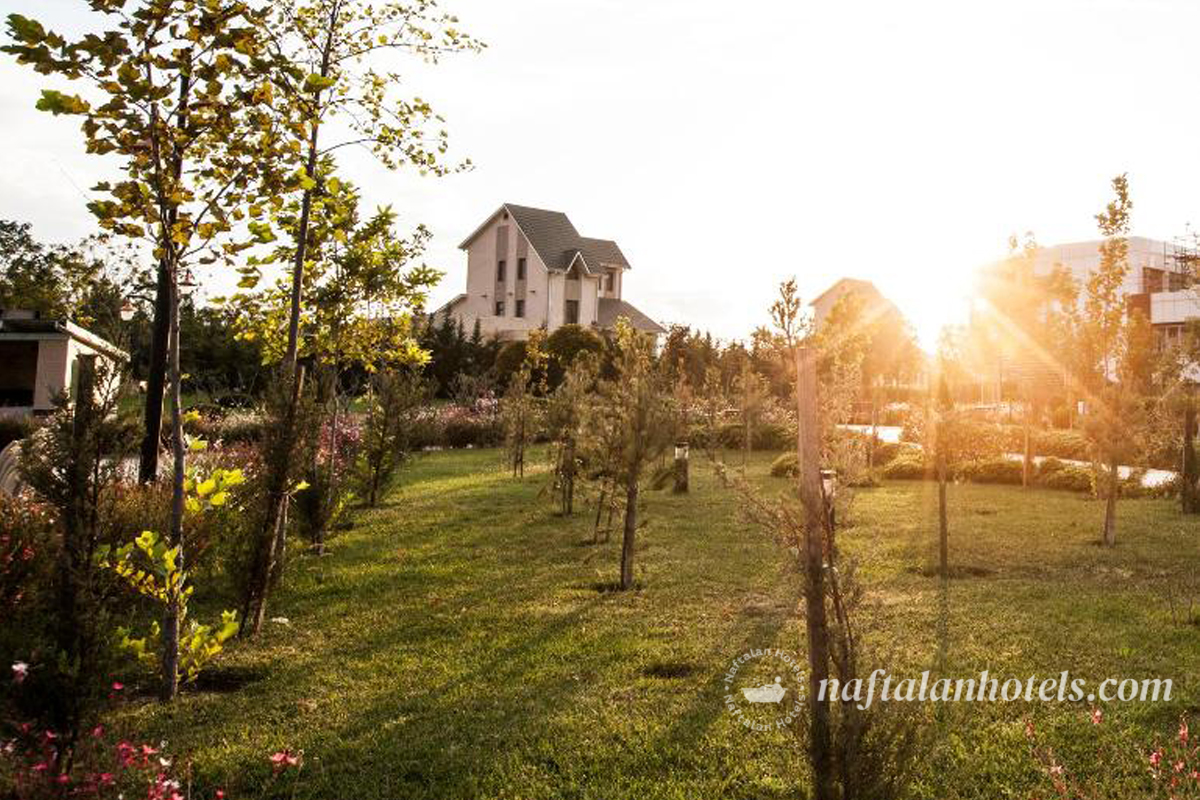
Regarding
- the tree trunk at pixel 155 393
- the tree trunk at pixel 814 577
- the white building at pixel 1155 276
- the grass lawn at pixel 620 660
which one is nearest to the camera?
the tree trunk at pixel 814 577

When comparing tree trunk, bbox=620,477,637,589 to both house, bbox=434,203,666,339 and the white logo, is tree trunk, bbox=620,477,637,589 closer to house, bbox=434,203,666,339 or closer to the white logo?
the white logo

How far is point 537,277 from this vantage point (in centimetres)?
4797

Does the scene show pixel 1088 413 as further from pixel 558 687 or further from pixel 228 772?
pixel 228 772

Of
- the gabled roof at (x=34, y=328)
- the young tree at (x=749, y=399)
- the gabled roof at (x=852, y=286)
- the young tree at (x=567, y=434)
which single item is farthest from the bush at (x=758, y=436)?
the gabled roof at (x=852, y=286)

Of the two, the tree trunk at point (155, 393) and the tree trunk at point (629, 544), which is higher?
the tree trunk at point (155, 393)

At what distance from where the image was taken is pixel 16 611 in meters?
6.43

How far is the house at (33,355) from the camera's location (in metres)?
25.1

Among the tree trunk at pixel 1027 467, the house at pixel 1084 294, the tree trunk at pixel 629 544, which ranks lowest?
the tree trunk at pixel 629 544

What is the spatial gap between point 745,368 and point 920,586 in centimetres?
1713

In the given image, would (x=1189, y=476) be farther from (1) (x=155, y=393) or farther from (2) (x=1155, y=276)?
(2) (x=1155, y=276)

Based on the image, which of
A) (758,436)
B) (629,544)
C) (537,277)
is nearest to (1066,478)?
(758,436)

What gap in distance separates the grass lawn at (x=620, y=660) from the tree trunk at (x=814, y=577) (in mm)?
299

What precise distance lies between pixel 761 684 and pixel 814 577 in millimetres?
2478

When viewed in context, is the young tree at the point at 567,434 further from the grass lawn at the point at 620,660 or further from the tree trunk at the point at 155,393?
the tree trunk at the point at 155,393
